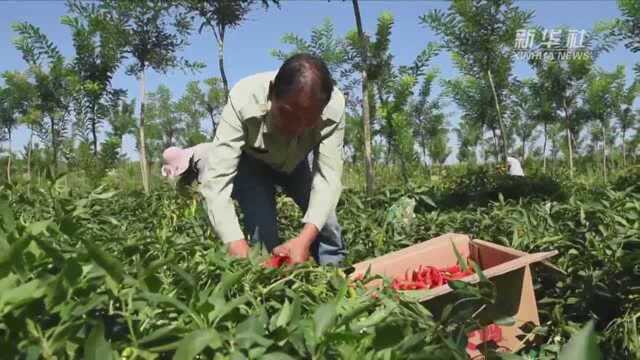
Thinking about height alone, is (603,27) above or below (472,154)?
above

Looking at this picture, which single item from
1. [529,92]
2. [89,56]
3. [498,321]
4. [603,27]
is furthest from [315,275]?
[529,92]

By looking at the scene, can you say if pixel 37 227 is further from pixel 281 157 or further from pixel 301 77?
pixel 281 157

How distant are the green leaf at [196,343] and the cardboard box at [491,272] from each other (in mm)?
703

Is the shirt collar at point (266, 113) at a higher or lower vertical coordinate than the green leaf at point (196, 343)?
higher

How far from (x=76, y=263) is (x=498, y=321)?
0.63m

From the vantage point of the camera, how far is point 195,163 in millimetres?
4609

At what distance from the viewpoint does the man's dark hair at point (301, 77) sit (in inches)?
90.0

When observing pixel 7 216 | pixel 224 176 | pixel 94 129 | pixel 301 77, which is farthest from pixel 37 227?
pixel 94 129

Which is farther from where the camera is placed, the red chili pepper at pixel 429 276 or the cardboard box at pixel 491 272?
the red chili pepper at pixel 429 276

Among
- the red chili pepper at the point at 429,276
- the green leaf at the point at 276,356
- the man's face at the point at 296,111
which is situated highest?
the man's face at the point at 296,111

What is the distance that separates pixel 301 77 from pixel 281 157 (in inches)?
32.3

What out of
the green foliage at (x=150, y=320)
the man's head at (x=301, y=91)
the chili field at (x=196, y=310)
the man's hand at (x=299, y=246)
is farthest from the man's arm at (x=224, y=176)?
the green foliage at (x=150, y=320)

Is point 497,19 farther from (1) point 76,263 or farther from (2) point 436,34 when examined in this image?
(1) point 76,263

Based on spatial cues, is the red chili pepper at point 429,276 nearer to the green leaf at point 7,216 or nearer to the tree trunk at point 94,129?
the green leaf at point 7,216
